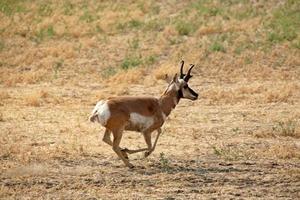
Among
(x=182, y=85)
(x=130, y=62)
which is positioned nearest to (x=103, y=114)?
(x=182, y=85)

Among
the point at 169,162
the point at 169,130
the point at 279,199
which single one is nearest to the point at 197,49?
the point at 169,130

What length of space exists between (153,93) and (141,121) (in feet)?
24.9

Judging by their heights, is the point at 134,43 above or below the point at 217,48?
below

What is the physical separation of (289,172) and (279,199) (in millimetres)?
1315

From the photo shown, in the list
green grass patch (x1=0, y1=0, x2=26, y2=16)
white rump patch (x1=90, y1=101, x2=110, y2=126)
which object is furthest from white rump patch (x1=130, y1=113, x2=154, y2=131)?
green grass patch (x1=0, y1=0, x2=26, y2=16)

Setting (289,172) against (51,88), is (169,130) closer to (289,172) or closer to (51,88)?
(289,172)

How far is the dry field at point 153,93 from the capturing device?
1070 cm

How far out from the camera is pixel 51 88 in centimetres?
1961

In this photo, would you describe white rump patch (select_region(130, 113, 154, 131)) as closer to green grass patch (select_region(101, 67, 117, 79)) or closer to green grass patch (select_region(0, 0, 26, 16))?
green grass patch (select_region(101, 67, 117, 79))

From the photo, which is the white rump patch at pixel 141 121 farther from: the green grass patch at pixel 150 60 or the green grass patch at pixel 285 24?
the green grass patch at pixel 285 24

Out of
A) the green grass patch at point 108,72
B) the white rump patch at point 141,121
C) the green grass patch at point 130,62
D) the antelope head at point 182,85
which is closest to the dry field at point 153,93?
the green grass patch at point 130,62

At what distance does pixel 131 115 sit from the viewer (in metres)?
11.5

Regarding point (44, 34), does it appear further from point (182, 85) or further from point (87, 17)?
point (182, 85)

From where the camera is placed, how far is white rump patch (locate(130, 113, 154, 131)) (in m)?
11.5
